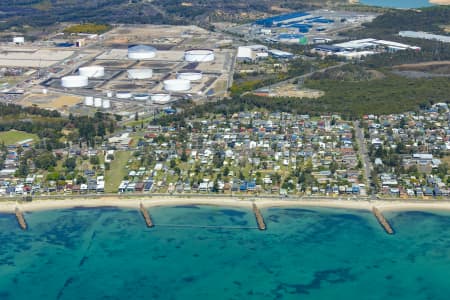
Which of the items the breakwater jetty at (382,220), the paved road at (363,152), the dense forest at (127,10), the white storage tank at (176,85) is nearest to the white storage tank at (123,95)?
the white storage tank at (176,85)


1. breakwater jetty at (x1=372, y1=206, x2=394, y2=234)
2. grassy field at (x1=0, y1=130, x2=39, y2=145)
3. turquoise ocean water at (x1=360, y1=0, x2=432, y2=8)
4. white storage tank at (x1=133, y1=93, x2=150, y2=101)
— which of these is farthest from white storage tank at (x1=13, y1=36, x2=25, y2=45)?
turquoise ocean water at (x1=360, y1=0, x2=432, y2=8)

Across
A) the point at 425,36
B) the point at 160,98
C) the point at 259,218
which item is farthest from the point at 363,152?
the point at 425,36

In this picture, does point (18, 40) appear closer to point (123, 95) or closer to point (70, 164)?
point (123, 95)

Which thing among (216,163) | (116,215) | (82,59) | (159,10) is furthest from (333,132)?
(159,10)

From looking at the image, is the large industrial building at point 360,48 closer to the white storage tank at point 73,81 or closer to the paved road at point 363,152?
the paved road at point 363,152

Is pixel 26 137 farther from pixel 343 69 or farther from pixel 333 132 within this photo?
pixel 343 69

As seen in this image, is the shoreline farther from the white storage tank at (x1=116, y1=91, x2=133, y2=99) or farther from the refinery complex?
the white storage tank at (x1=116, y1=91, x2=133, y2=99)
